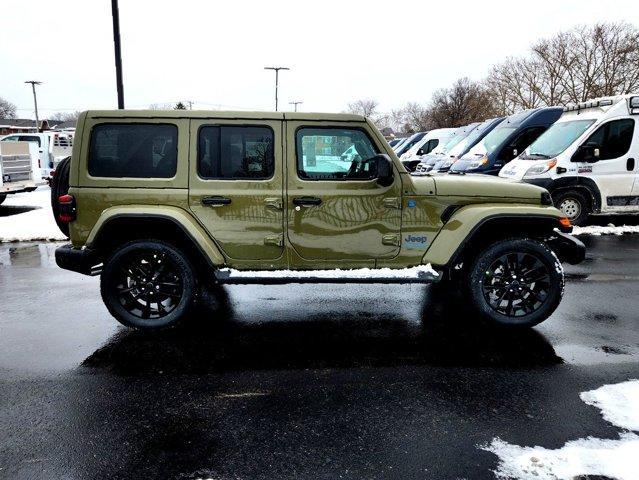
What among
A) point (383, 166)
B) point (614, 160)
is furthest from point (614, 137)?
point (383, 166)

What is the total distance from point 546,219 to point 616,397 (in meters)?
1.71

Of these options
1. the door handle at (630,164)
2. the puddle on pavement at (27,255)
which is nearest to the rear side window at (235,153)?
the puddle on pavement at (27,255)

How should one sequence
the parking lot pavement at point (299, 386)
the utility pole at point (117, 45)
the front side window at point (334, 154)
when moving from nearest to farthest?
the parking lot pavement at point (299, 386) → the front side window at point (334, 154) → the utility pole at point (117, 45)

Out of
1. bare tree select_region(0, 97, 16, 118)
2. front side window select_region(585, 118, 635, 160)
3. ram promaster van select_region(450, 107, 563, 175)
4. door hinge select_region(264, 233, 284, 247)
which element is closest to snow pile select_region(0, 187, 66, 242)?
door hinge select_region(264, 233, 284, 247)

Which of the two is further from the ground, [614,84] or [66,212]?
[614,84]

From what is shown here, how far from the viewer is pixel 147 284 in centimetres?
462

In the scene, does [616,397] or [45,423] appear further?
[616,397]

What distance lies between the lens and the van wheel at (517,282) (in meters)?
4.56

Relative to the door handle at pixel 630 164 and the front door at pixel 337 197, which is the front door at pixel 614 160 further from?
the front door at pixel 337 197

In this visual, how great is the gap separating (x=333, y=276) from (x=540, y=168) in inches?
284

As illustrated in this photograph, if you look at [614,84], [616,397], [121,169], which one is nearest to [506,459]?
[616,397]

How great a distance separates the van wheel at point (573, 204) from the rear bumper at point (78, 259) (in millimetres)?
8768

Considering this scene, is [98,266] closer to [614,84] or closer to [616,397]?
[616,397]

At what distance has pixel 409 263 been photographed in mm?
4660
